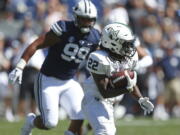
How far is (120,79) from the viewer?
242 inches

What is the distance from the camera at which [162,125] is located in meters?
11.2

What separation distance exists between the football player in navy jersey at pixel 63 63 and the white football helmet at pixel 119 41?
3.31 feet

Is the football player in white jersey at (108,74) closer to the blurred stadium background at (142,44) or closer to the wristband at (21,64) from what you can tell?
the wristband at (21,64)

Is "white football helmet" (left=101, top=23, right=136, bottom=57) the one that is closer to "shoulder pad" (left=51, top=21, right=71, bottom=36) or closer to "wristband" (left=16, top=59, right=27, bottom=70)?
"shoulder pad" (left=51, top=21, right=71, bottom=36)

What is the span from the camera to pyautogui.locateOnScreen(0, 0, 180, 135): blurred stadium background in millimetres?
12289

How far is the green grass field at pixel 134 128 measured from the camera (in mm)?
9750

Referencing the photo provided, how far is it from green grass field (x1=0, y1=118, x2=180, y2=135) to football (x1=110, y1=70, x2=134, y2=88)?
3.33 m

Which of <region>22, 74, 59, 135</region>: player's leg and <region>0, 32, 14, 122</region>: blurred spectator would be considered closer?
<region>22, 74, 59, 135</region>: player's leg

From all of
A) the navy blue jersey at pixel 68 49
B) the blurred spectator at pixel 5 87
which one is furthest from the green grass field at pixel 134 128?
the navy blue jersey at pixel 68 49

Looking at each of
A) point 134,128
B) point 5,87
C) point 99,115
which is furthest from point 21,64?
point 5,87

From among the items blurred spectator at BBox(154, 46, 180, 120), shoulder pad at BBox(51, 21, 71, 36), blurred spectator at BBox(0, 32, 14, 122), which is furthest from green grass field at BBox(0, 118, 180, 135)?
shoulder pad at BBox(51, 21, 71, 36)

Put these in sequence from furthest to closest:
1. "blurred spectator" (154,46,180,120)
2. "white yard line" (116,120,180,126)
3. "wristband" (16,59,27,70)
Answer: "blurred spectator" (154,46,180,120)
"white yard line" (116,120,180,126)
"wristband" (16,59,27,70)

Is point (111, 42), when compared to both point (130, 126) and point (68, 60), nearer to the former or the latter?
point (68, 60)

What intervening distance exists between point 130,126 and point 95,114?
4760 millimetres
